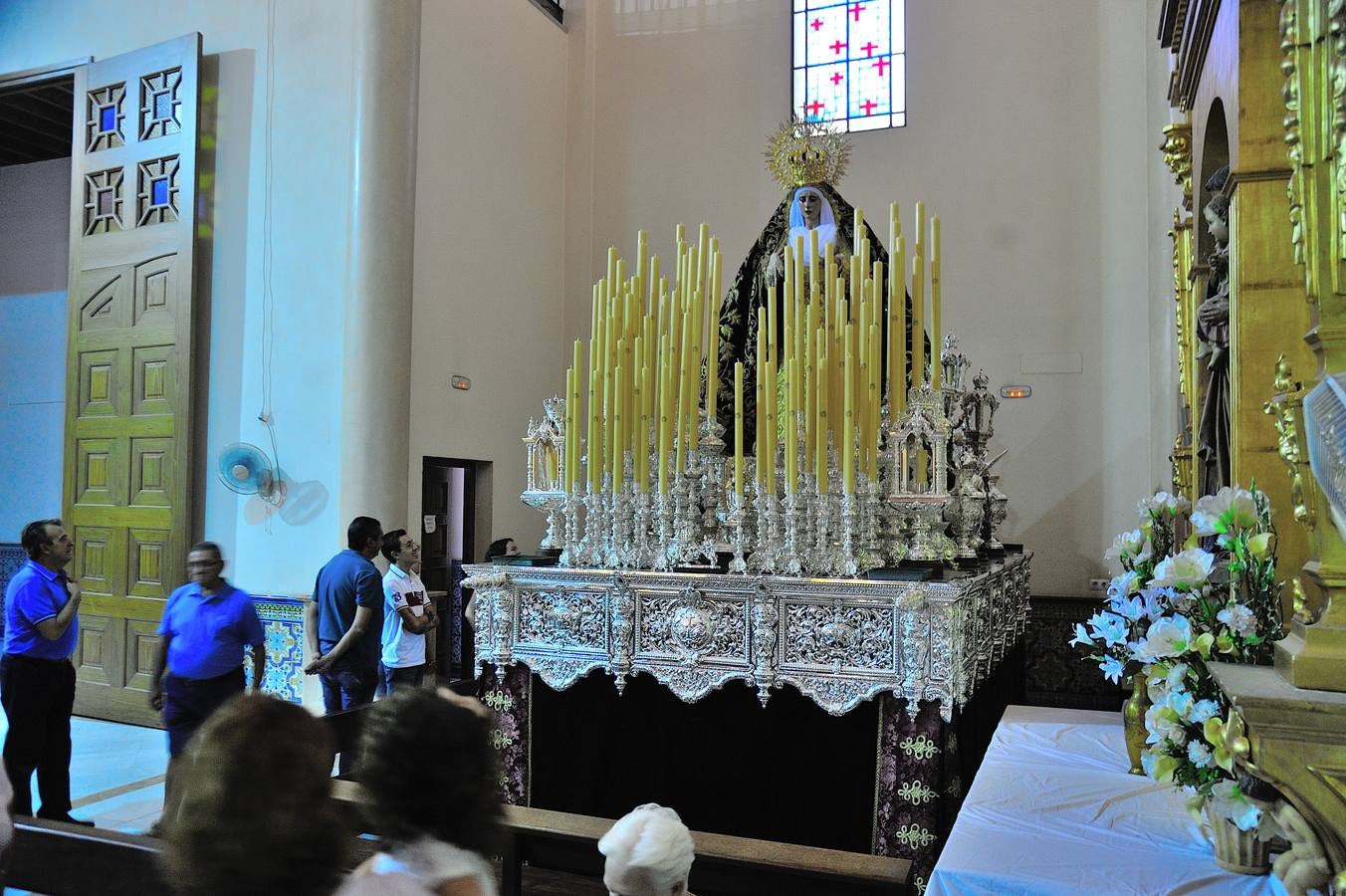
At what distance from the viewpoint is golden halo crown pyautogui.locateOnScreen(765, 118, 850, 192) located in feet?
19.9

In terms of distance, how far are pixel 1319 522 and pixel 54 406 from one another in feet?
40.1

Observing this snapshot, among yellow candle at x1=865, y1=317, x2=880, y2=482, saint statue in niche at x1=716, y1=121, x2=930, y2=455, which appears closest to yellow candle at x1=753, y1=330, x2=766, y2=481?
yellow candle at x1=865, y1=317, x2=880, y2=482

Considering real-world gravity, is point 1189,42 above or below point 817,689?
above

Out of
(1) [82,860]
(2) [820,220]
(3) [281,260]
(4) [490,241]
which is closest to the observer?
(1) [82,860]

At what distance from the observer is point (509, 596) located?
16.0ft

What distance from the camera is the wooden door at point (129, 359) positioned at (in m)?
8.34

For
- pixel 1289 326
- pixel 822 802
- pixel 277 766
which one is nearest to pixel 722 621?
pixel 822 802

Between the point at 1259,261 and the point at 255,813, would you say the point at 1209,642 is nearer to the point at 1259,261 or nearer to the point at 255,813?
the point at 1259,261

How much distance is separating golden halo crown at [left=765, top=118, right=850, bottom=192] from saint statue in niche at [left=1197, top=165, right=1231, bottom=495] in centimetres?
279

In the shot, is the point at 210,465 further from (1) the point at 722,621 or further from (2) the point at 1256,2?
(2) the point at 1256,2

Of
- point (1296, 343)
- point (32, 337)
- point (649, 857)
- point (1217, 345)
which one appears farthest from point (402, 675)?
point (32, 337)

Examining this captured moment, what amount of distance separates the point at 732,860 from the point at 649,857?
2.93 ft

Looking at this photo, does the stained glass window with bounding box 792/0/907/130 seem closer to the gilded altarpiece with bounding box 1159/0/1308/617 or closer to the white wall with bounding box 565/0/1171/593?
the white wall with bounding box 565/0/1171/593

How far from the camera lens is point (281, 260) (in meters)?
8.38
